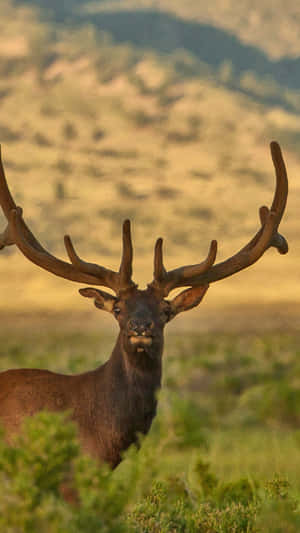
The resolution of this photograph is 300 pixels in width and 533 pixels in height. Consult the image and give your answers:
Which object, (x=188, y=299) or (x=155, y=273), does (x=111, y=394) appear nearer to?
(x=155, y=273)

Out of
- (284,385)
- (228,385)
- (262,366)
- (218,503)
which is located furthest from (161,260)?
(262,366)

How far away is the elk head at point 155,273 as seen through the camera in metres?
7.65

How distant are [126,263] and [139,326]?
0.88 m

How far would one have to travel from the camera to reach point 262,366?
139ft

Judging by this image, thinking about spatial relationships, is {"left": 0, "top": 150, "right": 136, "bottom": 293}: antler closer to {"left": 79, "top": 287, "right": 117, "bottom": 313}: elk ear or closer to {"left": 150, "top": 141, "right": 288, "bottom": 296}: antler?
{"left": 79, "top": 287, "right": 117, "bottom": 313}: elk ear

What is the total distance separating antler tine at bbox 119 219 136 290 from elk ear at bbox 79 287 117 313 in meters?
0.21

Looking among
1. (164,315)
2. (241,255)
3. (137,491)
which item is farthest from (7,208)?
(137,491)

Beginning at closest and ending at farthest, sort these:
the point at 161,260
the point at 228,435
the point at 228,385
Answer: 1. the point at 161,260
2. the point at 228,435
3. the point at 228,385

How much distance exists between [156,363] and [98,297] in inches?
43.9

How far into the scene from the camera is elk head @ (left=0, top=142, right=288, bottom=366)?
765cm

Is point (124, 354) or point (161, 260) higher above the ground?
point (161, 260)

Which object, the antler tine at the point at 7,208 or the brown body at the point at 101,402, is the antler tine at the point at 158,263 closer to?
the brown body at the point at 101,402

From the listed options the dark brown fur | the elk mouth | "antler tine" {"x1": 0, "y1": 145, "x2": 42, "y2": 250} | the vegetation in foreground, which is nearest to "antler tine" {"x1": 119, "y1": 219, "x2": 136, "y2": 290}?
the dark brown fur

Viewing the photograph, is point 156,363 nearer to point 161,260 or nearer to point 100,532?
point 161,260
